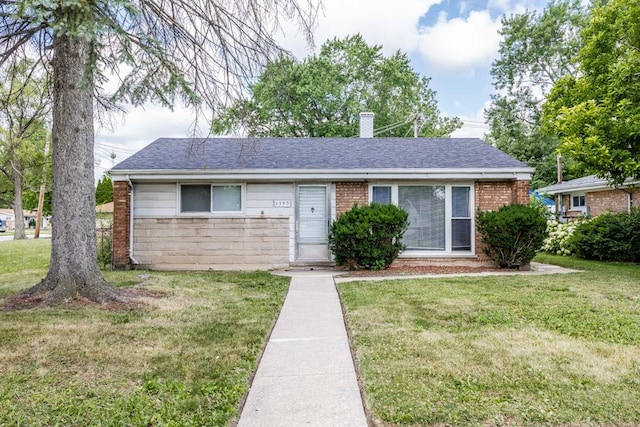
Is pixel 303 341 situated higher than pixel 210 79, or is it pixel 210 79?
pixel 210 79

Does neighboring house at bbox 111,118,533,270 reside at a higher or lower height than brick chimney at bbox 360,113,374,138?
lower

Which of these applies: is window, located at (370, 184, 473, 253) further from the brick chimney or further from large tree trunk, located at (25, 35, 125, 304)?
large tree trunk, located at (25, 35, 125, 304)

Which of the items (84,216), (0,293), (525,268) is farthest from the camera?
(525,268)

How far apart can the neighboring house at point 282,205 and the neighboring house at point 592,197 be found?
5.97 m

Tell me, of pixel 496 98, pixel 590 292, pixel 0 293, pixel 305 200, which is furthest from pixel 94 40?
pixel 496 98

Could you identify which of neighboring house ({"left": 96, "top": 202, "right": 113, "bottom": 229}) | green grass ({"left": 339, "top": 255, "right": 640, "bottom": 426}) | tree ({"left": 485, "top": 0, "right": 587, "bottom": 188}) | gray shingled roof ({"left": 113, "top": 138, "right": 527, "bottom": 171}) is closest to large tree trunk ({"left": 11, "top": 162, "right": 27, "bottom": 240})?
neighboring house ({"left": 96, "top": 202, "right": 113, "bottom": 229})

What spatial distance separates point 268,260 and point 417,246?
3.78 metres

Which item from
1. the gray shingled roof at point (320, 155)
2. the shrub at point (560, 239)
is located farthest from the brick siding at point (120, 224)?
the shrub at point (560, 239)

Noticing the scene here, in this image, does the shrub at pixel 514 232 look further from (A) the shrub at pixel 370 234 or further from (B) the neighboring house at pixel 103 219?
(B) the neighboring house at pixel 103 219

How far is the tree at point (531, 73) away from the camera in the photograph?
3058 cm

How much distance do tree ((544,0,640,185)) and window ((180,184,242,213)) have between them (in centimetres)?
786

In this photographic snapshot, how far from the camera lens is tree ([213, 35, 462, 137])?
94.2 ft

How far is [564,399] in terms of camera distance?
304 cm

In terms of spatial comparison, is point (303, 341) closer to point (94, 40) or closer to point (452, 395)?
point (452, 395)
